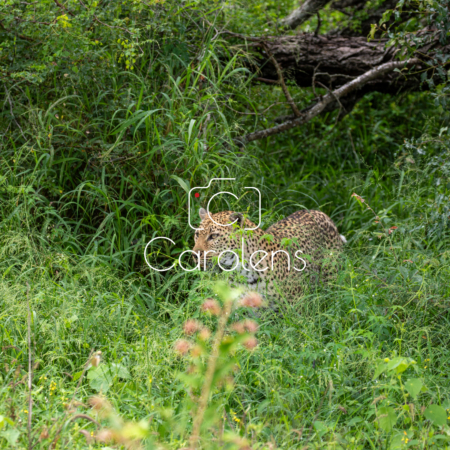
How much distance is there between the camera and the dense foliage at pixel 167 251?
2844 millimetres

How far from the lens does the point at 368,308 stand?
3.73 meters

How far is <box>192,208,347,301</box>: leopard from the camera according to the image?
4.11 metres

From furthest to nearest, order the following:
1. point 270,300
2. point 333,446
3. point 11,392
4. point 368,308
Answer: point 270,300, point 368,308, point 11,392, point 333,446

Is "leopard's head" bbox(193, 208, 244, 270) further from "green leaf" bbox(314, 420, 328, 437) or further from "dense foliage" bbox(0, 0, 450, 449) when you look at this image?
"green leaf" bbox(314, 420, 328, 437)

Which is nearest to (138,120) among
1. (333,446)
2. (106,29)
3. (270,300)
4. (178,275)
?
(106,29)

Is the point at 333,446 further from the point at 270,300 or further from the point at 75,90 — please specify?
the point at 75,90

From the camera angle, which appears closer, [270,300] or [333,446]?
[333,446]

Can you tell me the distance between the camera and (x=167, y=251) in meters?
4.64

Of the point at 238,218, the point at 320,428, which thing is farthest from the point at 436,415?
the point at 238,218

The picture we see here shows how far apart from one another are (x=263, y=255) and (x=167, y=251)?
81 centimetres

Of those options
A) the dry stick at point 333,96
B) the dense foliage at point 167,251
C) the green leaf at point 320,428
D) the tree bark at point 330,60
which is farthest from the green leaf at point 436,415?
the tree bark at point 330,60

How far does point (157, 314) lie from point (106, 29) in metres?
2.46

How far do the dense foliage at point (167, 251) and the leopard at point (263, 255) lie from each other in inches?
8.0

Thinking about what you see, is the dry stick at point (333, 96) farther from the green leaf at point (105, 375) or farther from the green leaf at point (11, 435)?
the green leaf at point (11, 435)
